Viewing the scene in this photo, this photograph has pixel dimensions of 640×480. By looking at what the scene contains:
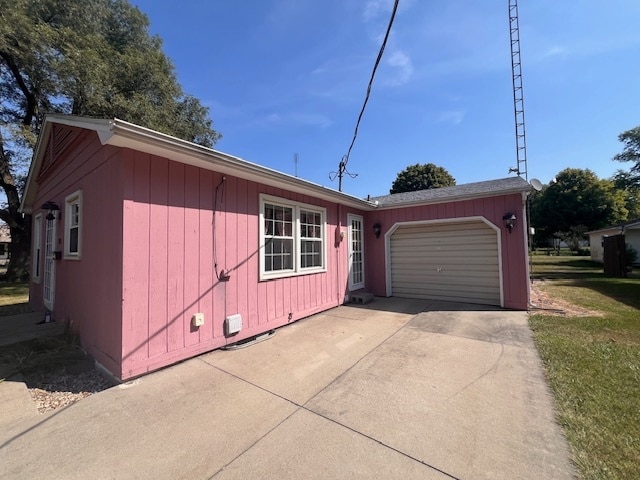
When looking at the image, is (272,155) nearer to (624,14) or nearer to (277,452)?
(624,14)

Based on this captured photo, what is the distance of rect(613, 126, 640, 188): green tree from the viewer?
2053 cm

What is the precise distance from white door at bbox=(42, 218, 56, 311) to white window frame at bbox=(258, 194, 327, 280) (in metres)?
4.46

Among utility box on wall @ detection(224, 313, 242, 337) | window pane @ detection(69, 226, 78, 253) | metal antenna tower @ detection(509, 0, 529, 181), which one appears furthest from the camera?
metal antenna tower @ detection(509, 0, 529, 181)

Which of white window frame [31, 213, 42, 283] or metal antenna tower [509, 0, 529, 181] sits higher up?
metal antenna tower [509, 0, 529, 181]

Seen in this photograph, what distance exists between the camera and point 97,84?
11203 millimetres

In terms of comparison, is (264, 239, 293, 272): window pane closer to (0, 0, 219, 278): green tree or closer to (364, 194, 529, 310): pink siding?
(364, 194, 529, 310): pink siding

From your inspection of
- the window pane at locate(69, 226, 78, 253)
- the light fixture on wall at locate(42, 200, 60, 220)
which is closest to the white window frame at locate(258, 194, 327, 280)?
the window pane at locate(69, 226, 78, 253)

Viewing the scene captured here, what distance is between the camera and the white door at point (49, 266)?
230 inches

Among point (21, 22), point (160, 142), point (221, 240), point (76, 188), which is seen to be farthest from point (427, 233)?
point (21, 22)

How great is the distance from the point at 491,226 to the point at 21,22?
1723cm

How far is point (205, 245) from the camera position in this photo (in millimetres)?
4199

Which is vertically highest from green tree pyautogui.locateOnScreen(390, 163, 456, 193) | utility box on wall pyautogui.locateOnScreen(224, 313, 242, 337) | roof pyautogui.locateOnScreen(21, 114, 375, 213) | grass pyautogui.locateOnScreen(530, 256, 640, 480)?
green tree pyautogui.locateOnScreen(390, 163, 456, 193)

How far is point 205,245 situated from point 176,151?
→ 4.50ft

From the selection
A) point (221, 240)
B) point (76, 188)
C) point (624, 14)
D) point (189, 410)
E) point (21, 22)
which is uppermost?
point (21, 22)
